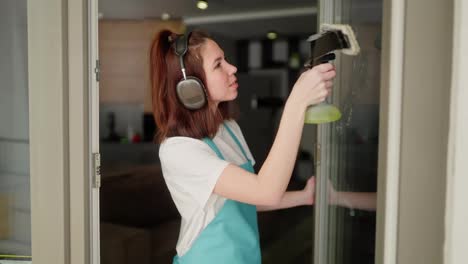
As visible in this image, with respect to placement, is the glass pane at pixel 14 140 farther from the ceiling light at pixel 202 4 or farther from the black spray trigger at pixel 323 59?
the ceiling light at pixel 202 4

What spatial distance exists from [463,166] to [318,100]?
30 cm

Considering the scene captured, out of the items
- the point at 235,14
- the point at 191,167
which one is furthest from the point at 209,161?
the point at 235,14

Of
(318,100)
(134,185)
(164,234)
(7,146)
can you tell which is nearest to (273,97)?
(134,185)

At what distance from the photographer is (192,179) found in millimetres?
998

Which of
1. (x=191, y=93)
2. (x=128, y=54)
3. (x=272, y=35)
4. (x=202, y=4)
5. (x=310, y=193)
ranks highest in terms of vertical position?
(x=202, y=4)

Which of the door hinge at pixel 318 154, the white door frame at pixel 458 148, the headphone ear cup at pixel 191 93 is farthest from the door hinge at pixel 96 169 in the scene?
the white door frame at pixel 458 148

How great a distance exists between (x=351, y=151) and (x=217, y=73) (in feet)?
1.36

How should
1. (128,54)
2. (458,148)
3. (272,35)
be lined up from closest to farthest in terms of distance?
1. (458,148)
2. (128,54)
3. (272,35)

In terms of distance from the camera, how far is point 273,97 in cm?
523

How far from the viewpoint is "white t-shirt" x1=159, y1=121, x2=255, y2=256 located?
0.97m

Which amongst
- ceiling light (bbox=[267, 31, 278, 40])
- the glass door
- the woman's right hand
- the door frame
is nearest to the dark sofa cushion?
the door frame

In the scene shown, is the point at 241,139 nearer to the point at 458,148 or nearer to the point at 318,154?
the point at 318,154

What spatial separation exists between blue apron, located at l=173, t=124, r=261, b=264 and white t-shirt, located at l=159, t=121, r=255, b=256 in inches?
0.7

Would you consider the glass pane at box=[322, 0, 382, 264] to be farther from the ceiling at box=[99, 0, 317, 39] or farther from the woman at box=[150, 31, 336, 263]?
the ceiling at box=[99, 0, 317, 39]
